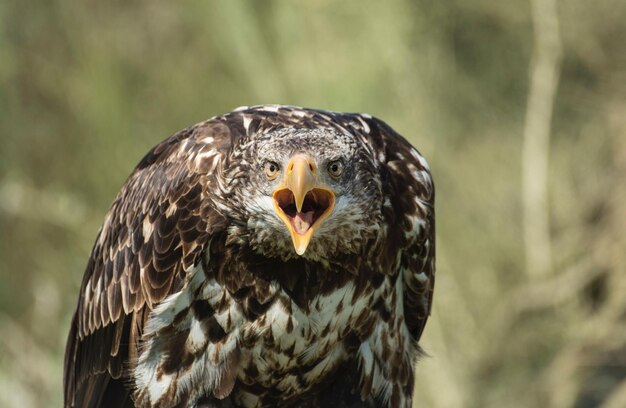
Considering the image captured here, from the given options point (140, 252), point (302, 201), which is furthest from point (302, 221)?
point (140, 252)

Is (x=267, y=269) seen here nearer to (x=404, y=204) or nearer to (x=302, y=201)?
(x=302, y=201)

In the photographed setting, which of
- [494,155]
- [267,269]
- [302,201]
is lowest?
[494,155]

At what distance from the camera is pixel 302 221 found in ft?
14.9

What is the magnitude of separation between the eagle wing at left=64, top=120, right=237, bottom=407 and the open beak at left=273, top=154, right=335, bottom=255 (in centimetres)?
35

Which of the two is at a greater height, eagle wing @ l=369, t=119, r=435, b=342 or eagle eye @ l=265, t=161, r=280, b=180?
eagle eye @ l=265, t=161, r=280, b=180

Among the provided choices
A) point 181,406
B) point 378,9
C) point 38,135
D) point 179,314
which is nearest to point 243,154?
point 179,314

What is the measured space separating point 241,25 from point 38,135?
3576mm

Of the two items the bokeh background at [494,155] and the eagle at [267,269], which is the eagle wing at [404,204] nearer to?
the eagle at [267,269]

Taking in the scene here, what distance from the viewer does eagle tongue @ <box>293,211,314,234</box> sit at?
4.50 meters

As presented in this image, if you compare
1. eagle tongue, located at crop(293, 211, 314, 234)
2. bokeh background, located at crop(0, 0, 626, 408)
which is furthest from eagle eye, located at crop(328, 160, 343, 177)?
bokeh background, located at crop(0, 0, 626, 408)

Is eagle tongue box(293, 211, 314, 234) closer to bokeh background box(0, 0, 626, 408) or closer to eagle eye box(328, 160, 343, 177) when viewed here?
eagle eye box(328, 160, 343, 177)

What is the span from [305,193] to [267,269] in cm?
58

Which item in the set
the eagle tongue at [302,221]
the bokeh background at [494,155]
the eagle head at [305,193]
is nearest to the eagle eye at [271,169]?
the eagle head at [305,193]

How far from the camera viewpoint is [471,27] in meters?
12.1
